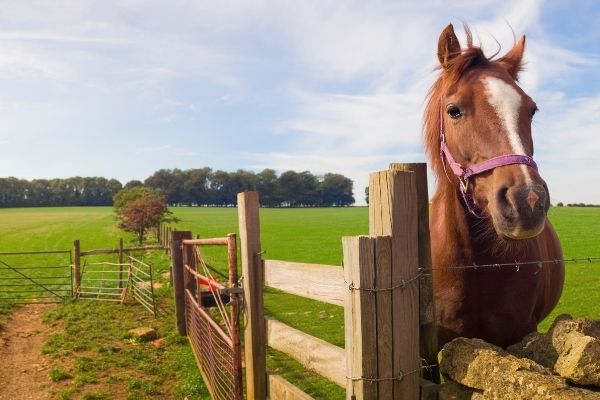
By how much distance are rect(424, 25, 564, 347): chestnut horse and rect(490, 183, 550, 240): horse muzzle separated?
19cm

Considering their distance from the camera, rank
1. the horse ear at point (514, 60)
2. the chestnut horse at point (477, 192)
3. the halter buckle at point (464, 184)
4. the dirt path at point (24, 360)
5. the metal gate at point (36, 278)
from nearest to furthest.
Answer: the chestnut horse at point (477, 192)
the halter buckle at point (464, 184)
the horse ear at point (514, 60)
the dirt path at point (24, 360)
the metal gate at point (36, 278)

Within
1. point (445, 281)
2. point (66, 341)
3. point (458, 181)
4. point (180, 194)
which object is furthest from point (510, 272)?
point (180, 194)

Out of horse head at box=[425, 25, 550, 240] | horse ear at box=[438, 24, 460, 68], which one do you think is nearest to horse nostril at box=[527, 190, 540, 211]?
horse head at box=[425, 25, 550, 240]

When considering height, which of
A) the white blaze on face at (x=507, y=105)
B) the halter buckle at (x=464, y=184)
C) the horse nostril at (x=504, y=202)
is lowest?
the horse nostril at (x=504, y=202)

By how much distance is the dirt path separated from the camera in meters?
7.09

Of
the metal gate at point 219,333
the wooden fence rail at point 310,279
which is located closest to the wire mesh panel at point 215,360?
the metal gate at point 219,333

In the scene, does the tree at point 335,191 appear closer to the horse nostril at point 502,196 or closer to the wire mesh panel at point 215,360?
the wire mesh panel at point 215,360

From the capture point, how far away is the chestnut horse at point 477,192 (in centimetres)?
275

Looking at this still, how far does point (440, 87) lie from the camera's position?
3.46m

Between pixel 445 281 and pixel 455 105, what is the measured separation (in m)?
1.12

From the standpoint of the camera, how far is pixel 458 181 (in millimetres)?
3135

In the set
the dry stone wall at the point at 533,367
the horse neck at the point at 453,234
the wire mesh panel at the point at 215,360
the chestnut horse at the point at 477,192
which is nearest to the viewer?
the dry stone wall at the point at 533,367

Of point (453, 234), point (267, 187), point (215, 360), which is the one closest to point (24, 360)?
point (215, 360)

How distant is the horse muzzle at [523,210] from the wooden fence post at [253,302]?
2268mm
